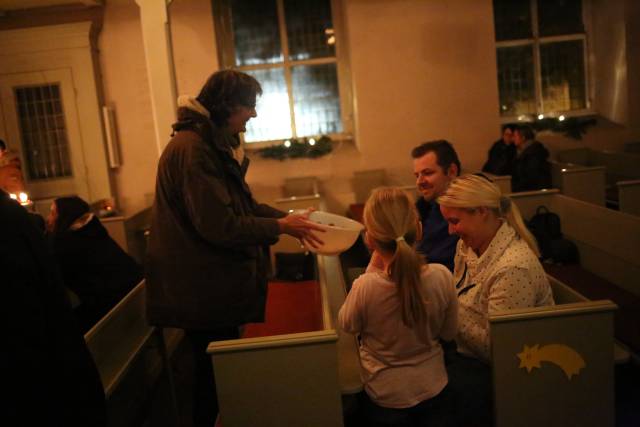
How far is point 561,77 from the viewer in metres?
8.05

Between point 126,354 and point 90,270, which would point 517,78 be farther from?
point 126,354

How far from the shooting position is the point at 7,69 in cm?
688

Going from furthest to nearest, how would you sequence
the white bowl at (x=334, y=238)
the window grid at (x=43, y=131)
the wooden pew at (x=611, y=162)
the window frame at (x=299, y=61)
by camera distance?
the window frame at (x=299, y=61)
the window grid at (x=43, y=131)
the wooden pew at (x=611, y=162)
the white bowl at (x=334, y=238)

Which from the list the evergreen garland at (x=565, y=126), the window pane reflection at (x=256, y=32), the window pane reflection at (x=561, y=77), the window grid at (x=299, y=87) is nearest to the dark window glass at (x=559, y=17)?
the window pane reflection at (x=561, y=77)

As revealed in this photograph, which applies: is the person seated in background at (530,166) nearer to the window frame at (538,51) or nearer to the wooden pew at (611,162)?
the wooden pew at (611,162)

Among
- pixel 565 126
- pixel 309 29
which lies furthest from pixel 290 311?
pixel 565 126

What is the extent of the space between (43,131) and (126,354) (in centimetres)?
542

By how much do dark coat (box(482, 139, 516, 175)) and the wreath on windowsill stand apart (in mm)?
1980

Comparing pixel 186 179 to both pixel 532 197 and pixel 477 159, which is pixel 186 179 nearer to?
pixel 532 197

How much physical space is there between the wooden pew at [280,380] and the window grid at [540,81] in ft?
22.7

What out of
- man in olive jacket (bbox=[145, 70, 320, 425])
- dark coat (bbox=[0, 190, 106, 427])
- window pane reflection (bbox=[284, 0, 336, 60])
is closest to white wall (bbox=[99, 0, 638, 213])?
window pane reflection (bbox=[284, 0, 336, 60])

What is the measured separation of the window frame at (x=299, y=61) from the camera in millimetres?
7570

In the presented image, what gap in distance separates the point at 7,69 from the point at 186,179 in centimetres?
619

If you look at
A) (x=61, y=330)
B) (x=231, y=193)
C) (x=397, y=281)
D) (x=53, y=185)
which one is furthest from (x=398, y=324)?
(x=53, y=185)
